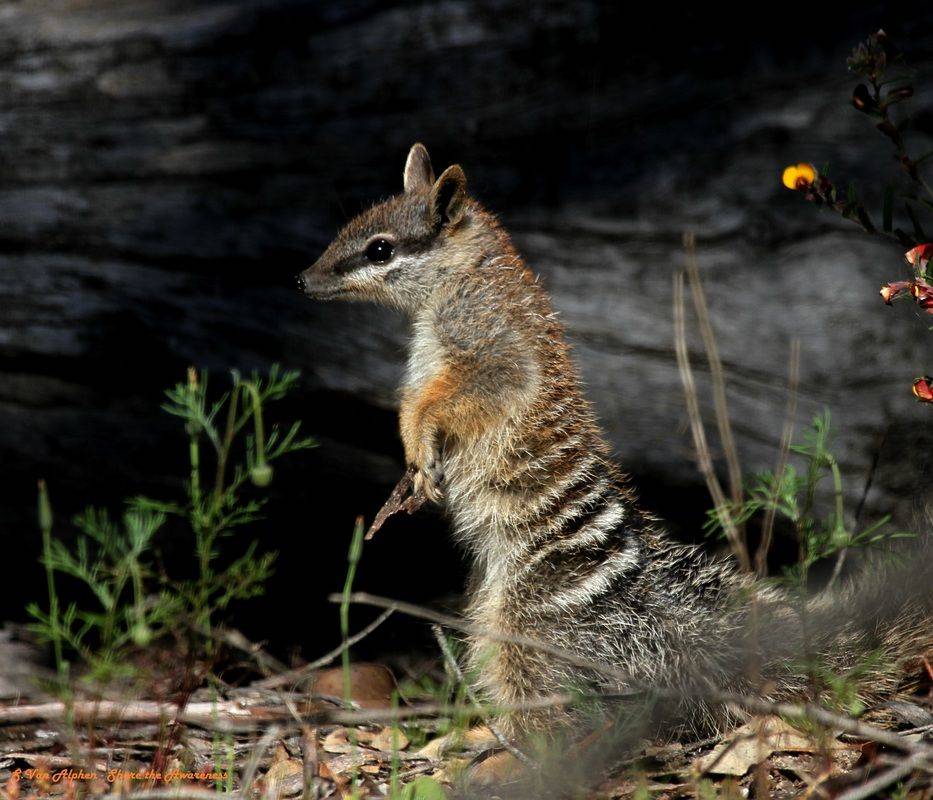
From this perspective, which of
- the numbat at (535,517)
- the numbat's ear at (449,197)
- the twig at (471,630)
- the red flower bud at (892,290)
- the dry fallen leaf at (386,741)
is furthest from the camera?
the numbat's ear at (449,197)

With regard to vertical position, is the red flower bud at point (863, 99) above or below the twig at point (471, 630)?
above

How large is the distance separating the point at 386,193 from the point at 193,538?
6.41ft

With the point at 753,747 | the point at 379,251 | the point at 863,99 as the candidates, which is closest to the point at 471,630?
the point at 753,747

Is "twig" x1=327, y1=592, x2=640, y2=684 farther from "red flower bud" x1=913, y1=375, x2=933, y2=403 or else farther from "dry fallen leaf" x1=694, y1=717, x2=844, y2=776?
"red flower bud" x1=913, y1=375, x2=933, y2=403

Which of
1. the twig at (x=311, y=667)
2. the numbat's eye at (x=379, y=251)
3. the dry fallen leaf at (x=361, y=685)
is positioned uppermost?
the numbat's eye at (x=379, y=251)

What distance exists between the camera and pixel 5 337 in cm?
496

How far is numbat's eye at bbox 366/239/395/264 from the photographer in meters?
4.45

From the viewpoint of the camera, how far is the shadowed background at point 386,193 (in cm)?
459

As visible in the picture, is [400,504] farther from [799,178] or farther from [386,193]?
[799,178]

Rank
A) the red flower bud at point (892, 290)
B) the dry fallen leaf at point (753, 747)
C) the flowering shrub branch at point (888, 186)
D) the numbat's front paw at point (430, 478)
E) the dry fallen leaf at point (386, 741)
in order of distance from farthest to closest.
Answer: the dry fallen leaf at point (386, 741)
the numbat's front paw at point (430, 478)
the dry fallen leaf at point (753, 747)
the red flower bud at point (892, 290)
the flowering shrub branch at point (888, 186)

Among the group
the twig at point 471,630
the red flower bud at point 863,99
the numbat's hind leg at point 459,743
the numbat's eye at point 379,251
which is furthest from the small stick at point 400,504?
the red flower bud at point 863,99

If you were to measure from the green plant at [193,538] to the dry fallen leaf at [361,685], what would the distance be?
1.79ft

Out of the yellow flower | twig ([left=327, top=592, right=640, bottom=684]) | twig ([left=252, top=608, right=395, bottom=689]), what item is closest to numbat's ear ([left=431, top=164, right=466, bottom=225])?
the yellow flower

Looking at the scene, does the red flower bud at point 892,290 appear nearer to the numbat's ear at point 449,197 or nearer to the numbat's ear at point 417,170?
the numbat's ear at point 449,197
